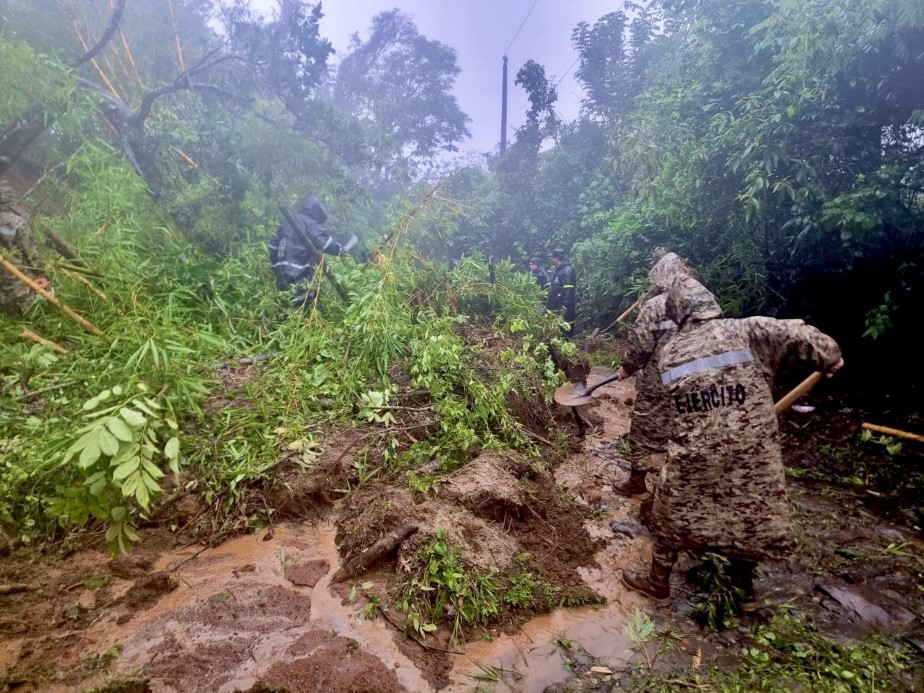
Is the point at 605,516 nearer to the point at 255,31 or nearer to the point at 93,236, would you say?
the point at 93,236

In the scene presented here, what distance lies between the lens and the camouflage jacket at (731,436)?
2107 millimetres

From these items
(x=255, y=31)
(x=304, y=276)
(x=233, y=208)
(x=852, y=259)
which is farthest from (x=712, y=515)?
(x=255, y=31)

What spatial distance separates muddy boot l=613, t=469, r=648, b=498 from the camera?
11.2 ft

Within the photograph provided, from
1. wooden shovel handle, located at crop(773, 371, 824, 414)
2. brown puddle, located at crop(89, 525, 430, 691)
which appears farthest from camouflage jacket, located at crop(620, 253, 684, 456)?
brown puddle, located at crop(89, 525, 430, 691)

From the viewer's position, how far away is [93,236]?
520cm

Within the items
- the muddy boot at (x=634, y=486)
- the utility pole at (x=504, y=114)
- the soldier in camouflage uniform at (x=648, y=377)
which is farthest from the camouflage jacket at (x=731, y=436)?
the utility pole at (x=504, y=114)

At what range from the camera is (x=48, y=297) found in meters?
3.89

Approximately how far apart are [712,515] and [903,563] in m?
1.55

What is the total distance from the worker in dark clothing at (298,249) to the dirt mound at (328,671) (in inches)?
174

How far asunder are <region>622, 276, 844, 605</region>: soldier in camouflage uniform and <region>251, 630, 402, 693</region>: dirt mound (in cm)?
153

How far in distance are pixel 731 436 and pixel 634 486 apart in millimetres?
1462

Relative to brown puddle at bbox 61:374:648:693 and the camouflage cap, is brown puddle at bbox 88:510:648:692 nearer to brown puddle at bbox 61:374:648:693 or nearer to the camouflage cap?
brown puddle at bbox 61:374:648:693

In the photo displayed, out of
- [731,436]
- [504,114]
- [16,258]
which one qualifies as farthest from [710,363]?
[504,114]

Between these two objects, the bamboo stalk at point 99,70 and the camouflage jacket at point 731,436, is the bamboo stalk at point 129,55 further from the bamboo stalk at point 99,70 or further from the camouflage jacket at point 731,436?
the camouflage jacket at point 731,436
